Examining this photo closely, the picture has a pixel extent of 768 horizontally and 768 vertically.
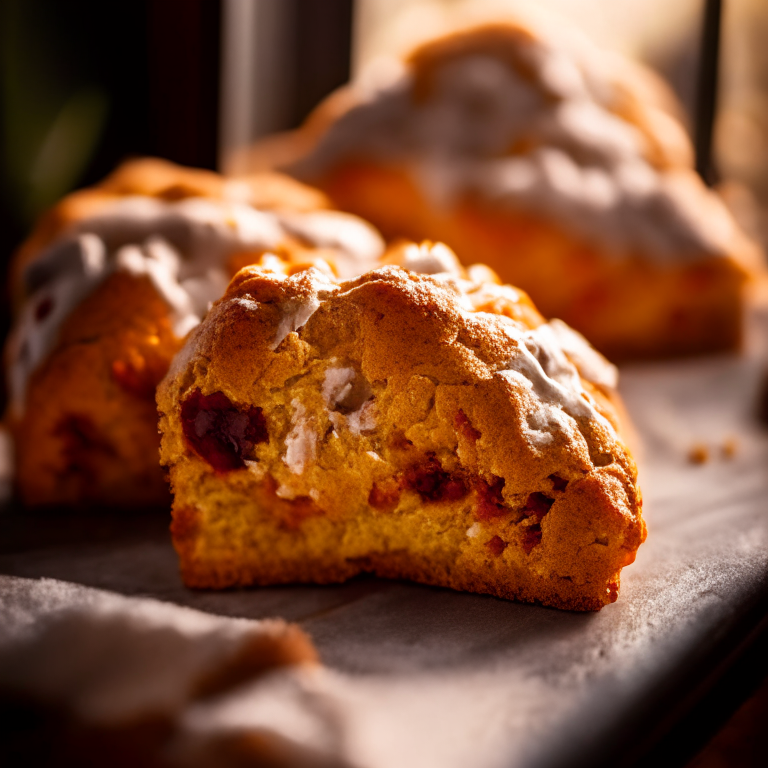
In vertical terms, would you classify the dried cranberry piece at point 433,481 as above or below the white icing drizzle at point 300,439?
below

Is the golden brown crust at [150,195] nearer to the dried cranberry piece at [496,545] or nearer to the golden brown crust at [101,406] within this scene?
the golden brown crust at [101,406]

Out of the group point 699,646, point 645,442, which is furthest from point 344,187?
point 699,646

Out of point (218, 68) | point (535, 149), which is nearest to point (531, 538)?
point (535, 149)

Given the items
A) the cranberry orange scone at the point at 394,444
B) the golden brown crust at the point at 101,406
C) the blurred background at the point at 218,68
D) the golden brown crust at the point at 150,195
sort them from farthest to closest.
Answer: the blurred background at the point at 218,68
the golden brown crust at the point at 150,195
the golden brown crust at the point at 101,406
the cranberry orange scone at the point at 394,444

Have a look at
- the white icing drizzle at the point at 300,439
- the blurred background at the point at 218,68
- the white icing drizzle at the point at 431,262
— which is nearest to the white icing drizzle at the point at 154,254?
the white icing drizzle at the point at 431,262

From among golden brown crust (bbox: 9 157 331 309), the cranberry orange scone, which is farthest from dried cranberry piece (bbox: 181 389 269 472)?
golden brown crust (bbox: 9 157 331 309)

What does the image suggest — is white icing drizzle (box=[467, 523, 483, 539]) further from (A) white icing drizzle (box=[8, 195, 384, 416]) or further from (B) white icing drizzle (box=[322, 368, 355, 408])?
(A) white icing drizzle (box=[8, 195, 384, 416])

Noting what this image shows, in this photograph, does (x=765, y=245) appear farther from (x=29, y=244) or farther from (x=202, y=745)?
(x=202, y=745)

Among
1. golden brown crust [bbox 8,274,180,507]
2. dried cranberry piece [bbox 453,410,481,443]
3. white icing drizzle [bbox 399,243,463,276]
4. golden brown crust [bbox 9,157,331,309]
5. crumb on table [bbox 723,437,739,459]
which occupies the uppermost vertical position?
white icing drizzle [bbox 399,243,463,276]
